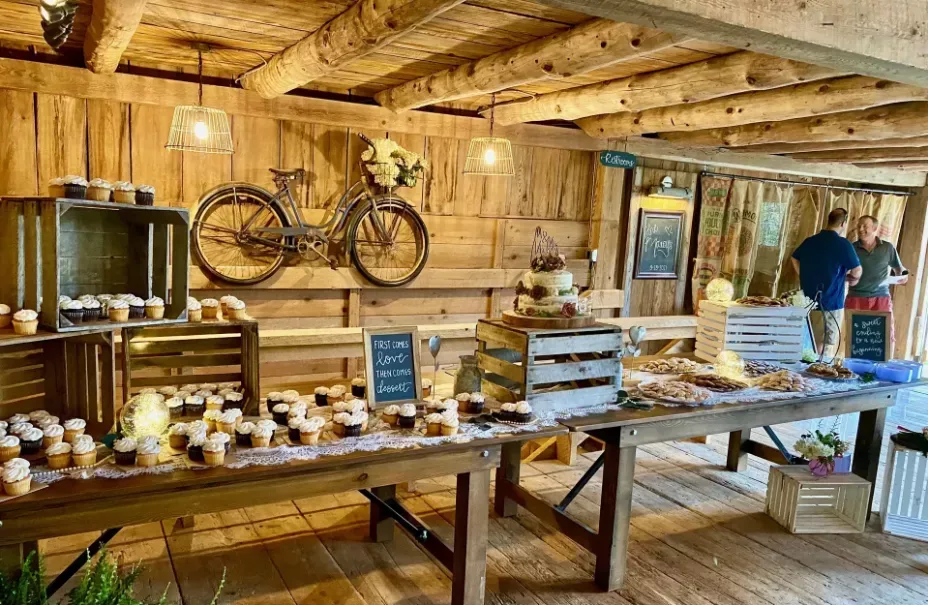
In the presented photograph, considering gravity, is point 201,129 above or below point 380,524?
above

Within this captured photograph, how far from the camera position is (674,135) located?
19.4ft

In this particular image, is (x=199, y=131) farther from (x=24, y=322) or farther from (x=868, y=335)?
(x=868, y=335)

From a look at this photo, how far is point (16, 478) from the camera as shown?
1.81 meters

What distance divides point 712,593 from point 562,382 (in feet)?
3.71

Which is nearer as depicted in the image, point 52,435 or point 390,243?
point 52,435

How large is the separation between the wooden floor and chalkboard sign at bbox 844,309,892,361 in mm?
964

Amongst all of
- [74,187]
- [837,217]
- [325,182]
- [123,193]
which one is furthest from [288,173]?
[837,217]

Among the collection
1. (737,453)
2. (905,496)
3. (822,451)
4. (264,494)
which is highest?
(264,494)

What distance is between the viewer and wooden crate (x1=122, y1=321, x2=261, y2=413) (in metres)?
2.51

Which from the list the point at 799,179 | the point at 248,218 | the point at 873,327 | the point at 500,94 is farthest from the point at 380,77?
the point at 799,179

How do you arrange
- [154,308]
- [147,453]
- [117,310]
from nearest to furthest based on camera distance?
[147,453], [117,310], [154,308]

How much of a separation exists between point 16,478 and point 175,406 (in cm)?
66

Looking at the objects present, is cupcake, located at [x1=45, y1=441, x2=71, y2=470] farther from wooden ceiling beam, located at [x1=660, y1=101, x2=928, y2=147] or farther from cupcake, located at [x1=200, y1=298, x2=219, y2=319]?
wooden ceiling beam, located at [x1=660, y1=101, x2=928, y2=147]

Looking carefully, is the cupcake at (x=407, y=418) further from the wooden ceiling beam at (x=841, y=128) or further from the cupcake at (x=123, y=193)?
the wooden ceiling beam at (x=841, y=128)
